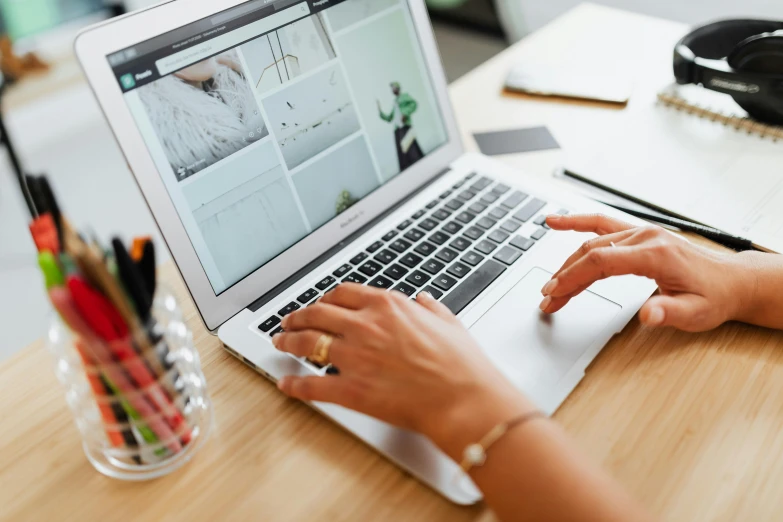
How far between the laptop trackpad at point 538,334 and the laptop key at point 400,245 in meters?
0.13

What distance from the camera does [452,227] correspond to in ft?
2.61

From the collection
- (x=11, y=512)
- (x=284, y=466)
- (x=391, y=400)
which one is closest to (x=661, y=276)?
(x=391, y=400)

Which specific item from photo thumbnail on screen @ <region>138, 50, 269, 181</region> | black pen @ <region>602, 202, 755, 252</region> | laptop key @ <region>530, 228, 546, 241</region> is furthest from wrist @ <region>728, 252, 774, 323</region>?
photo thumbnail on screen @ <region>138, 50, 269, 181</region>

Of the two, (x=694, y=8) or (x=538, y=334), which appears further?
(x=694, y=8)

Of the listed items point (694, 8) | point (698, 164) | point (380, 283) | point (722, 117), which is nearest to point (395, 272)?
point (380, 283)

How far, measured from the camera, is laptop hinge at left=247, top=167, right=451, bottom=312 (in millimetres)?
720

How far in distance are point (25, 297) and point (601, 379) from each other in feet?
5.95

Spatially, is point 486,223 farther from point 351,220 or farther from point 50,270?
point 50,270

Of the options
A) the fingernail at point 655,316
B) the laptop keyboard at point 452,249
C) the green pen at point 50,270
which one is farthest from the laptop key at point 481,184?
the green pen at point 50,270

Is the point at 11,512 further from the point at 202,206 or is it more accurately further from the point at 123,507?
the point at 202,206

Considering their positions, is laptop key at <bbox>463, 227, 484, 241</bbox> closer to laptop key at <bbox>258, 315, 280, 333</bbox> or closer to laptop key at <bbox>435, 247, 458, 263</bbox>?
laptop key at <bbox>435, 247, 458, 263</bbox>

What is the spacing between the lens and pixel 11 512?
A: 55 cm

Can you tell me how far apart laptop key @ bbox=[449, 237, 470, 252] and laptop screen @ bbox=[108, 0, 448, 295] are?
0.44 feet

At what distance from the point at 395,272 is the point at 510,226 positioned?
17cm
